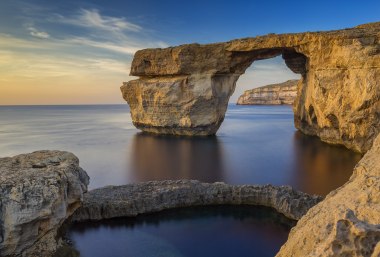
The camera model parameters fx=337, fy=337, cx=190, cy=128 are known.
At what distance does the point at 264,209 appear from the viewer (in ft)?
47.9

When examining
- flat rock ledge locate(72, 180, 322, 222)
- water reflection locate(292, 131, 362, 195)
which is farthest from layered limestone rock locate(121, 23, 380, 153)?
flat rock ledge locate(72, 180, 322, 222)

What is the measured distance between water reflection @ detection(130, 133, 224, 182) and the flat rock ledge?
15.3 feet

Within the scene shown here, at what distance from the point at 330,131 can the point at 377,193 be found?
26.6 meters

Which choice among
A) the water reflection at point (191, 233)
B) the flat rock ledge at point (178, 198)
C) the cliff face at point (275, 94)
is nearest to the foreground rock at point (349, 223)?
the water reflection at point (191, 233)

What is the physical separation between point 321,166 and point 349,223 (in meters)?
20.9

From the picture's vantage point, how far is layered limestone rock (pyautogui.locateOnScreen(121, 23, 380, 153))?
23562mm

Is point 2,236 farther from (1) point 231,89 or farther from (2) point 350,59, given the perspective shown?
(1) point 231,89

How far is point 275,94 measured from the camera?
158m

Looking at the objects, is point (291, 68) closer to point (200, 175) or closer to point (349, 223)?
point (200, 175)

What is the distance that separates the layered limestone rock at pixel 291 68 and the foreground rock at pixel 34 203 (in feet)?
68.5

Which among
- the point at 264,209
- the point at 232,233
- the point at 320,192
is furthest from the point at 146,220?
the point at 320,192

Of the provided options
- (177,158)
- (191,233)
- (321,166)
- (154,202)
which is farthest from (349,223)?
(177,158)

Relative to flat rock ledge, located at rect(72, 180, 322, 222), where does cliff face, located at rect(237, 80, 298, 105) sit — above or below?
above

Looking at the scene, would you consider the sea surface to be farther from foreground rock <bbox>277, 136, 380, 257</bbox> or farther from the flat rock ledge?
foreground rock <bbox>277, 136, 380, 257</bbox>
